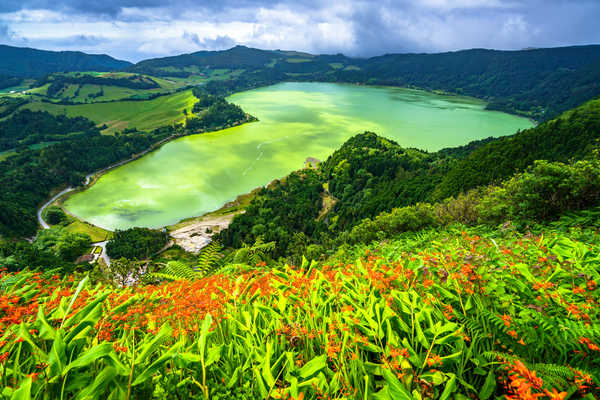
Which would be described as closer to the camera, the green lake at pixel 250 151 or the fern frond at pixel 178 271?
the fern frond at pixel 178 271

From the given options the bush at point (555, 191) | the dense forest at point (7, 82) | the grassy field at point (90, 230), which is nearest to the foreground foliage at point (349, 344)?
the bush at point (555, 191)

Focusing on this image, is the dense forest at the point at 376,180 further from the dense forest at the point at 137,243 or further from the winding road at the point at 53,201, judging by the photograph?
the winding road at the point at 53,201

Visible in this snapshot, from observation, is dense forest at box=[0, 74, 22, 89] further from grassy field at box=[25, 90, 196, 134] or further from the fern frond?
the fern frond

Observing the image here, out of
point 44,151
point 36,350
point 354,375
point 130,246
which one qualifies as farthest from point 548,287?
point 44,151

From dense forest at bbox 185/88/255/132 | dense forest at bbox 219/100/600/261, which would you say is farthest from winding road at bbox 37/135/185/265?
dense forest at bbox 219/100/600/261

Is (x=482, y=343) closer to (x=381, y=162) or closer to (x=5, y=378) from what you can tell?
(x=5, y=378)
